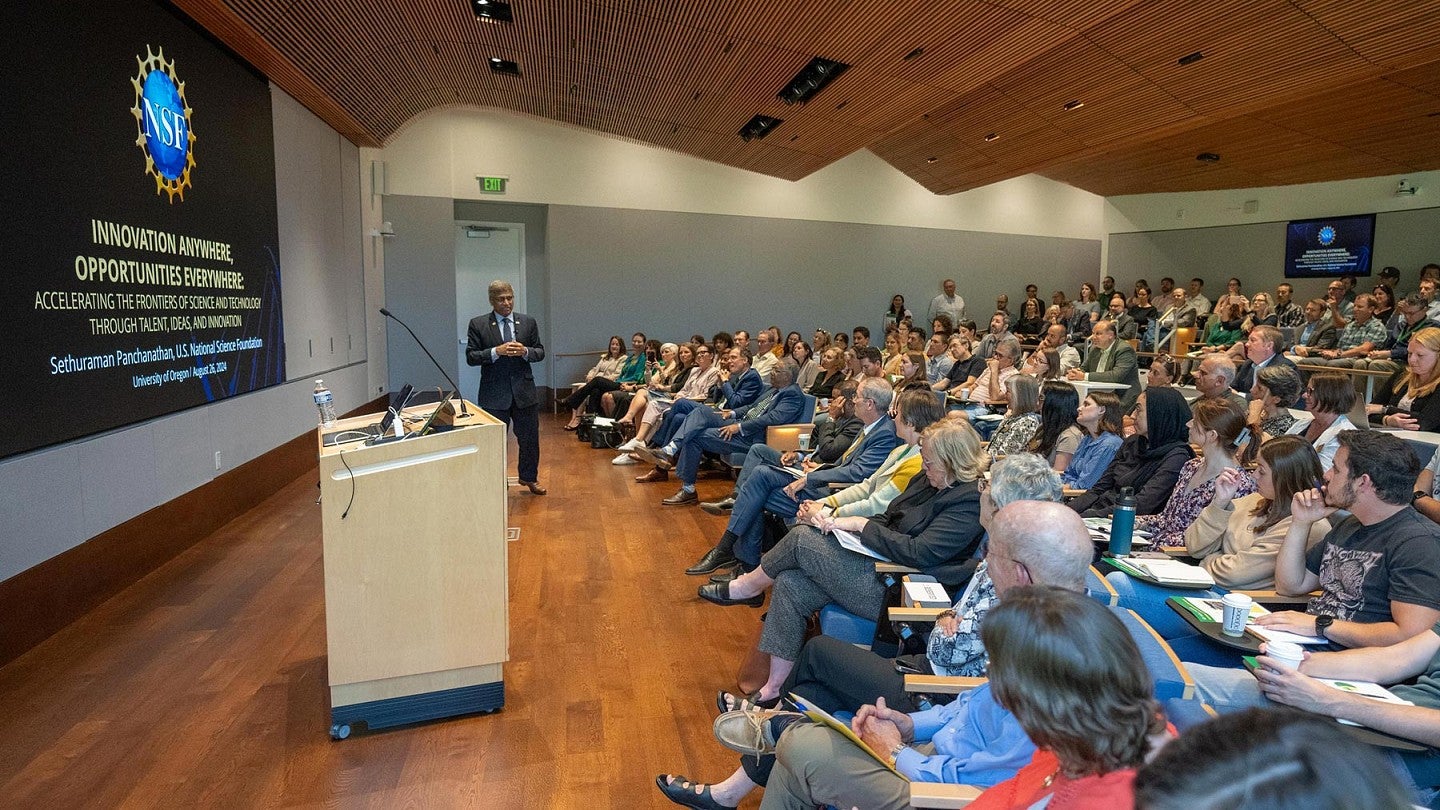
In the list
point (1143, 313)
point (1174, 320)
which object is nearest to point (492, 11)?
point (1174, 320)

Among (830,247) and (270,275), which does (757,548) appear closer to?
(270,275)

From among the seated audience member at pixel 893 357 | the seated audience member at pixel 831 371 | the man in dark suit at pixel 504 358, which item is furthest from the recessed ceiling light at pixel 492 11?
the seated audience member at pixel 893 357

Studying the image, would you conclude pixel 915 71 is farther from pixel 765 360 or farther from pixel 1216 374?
pixel 1216 374

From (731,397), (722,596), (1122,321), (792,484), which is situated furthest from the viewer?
(1122,321)

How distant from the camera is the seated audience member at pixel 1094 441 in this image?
3.95 meters

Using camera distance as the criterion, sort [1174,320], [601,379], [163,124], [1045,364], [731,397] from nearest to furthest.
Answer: [163,124], [1045,364], [731,397], [601,379], [1174,320]

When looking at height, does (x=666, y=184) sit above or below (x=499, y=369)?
above

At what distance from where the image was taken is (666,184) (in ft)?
37.5

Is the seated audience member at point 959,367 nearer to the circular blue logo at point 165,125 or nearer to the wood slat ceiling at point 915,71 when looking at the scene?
the wood slat ceiling at point 915,71

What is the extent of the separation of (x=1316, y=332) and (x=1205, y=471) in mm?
6842

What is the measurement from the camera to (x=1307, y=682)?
1702 mm

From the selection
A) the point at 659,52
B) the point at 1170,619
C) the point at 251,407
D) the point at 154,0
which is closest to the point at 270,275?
the point at 251,407

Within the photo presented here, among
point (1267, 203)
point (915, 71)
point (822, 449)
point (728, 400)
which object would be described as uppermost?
point (915, 71)

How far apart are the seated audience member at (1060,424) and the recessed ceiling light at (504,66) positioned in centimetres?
608
